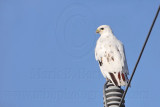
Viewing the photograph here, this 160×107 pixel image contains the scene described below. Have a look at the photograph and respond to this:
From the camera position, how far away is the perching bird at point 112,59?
7809 mm

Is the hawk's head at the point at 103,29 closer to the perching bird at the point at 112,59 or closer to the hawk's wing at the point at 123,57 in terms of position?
the perching bird at the point at 112,59

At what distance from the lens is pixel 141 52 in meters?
4.59

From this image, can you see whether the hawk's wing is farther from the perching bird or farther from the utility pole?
the utility pole

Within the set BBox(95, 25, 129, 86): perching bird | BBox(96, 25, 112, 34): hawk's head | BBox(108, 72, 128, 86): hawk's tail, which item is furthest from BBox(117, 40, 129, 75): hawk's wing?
BBox(96, 25, 112, 34): hawk's head

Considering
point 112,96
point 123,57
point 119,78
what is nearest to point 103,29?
point 123,57

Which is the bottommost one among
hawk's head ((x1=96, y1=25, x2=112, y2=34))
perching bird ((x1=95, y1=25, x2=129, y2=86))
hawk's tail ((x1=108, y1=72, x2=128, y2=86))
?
hawk's tail ((x1=108, y1=72, x2=128, y2=86))

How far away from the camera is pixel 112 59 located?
8.53 metres

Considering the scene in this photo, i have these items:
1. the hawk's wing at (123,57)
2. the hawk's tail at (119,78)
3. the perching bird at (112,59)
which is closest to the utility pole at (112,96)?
the hawk's tail at (119,78)

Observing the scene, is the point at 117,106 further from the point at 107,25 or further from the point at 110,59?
the point at 107,25

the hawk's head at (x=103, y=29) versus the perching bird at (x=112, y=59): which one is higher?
the hawk's head at (x=103, y=29)

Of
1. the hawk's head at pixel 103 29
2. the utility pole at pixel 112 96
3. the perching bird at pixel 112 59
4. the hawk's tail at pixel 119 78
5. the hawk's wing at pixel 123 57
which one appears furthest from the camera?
the hawk's head at pixel 103 29

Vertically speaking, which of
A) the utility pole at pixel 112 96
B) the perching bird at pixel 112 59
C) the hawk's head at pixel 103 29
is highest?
the hawk's head at pixel 103 29

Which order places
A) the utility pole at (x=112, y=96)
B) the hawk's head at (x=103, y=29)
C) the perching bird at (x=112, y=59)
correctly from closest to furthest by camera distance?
the utility pole at (x=112, y=96)
the perching bird at (x=112, y=59)
the hawk's head at (x=103, y=29)

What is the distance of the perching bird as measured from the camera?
7809mm
